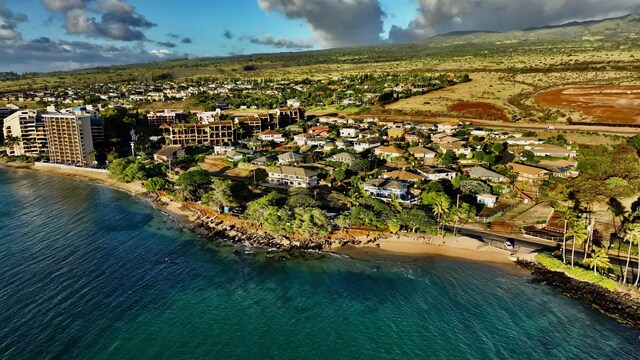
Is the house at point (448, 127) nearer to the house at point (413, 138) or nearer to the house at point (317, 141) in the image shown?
the house at point (413, 138)

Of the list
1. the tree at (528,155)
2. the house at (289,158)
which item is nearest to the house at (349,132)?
A: the house at (289,158)

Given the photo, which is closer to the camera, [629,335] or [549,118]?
[629,335]

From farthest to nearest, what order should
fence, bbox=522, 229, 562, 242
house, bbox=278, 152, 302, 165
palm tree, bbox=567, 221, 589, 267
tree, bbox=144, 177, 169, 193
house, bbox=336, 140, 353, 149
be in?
house, bbox=336, 140, 353, 149 → house, bbox=278, 152, 302, 165 → tree, bbox=144, 177, 169, 193 → fence, bbox=522, 229, 562, 242 → palm tree, bbox=567, 221, 589, 267

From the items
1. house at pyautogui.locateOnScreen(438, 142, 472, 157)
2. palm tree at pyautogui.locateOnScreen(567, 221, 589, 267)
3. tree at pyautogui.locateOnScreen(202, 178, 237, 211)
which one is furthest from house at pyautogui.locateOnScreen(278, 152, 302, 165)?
palm tree at pyautogui.locateOnScreen(567, 221, 589, 267)

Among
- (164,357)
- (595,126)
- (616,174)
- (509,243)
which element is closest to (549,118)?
(595,126)

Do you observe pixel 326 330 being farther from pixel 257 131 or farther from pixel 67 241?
pixel 257 131

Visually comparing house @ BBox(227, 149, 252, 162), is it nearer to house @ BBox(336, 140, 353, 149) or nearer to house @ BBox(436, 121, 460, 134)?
house @ BBox(336, 140, 353, 149)
